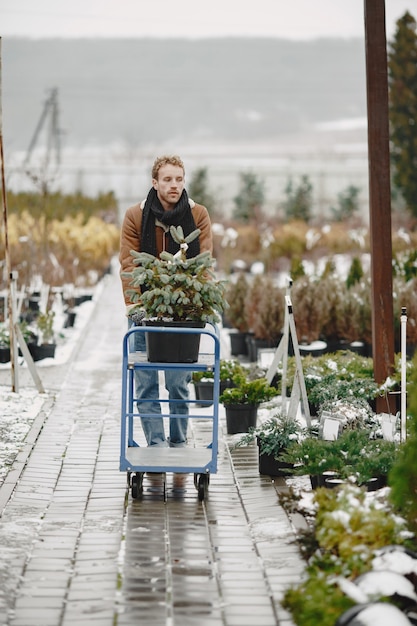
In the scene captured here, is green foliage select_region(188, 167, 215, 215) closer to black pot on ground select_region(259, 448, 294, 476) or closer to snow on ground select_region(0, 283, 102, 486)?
snow on ground select_region(0, 283, 102, 486)

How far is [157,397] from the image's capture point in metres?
6.33

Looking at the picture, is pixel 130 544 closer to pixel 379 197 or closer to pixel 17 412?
pixel 379 197

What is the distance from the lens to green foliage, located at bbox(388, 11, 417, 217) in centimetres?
2805

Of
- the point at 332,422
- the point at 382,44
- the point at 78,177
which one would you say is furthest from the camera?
the point at 78,177

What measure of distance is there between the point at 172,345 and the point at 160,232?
874 millimetres

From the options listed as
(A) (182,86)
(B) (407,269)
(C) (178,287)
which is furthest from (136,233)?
(A) (182,86)

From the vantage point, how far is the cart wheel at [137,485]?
578cm

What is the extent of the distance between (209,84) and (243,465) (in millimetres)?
169753

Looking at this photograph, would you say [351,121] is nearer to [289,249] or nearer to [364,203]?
[364,203]

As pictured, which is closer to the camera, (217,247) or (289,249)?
(289,249)

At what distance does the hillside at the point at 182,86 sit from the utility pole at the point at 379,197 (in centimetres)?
11736

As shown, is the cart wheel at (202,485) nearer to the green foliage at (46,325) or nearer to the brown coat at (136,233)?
the brown coat at (136,233)

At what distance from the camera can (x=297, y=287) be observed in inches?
444

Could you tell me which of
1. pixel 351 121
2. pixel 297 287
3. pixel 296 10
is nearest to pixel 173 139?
pixel 351 121
